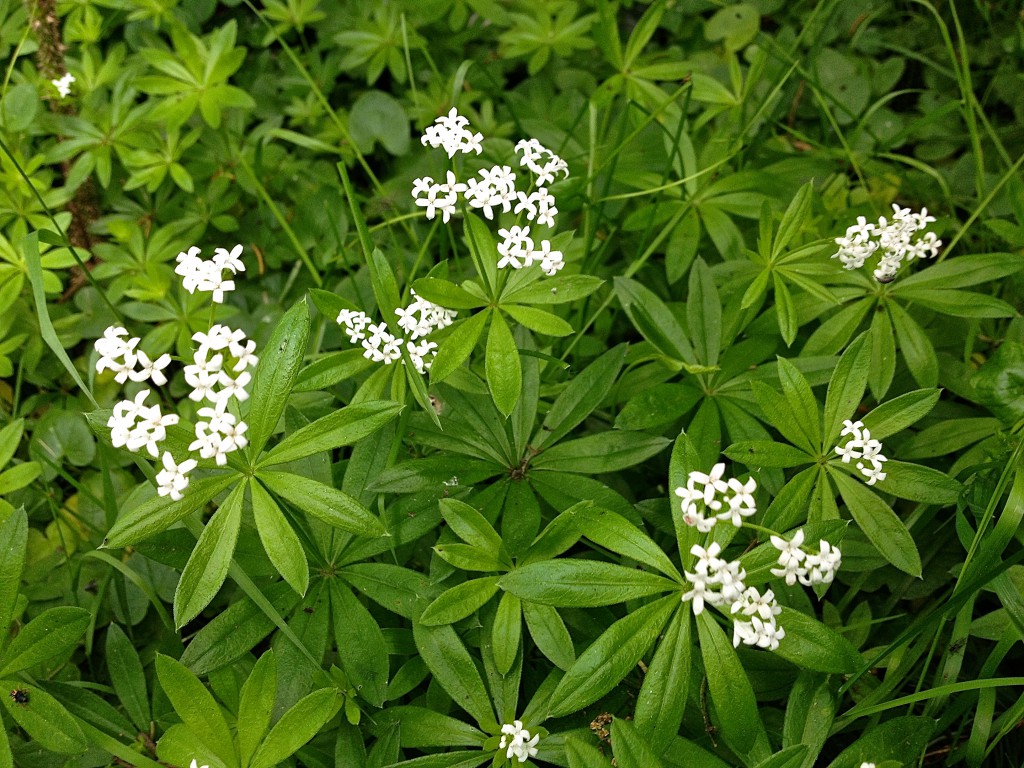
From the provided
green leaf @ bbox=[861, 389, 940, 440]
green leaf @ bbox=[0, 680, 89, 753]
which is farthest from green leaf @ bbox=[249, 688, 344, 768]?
green leaf @ bbox=[861, 389, 940, 440]

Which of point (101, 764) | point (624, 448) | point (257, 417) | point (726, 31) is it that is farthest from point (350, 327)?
point (726, 31)

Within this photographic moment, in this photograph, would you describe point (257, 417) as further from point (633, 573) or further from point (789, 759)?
point (789, 759)

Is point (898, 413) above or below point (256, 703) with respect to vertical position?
above

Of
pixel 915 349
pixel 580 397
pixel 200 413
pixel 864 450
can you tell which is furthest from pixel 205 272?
pixel 915 349

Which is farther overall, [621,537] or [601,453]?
[601,453]

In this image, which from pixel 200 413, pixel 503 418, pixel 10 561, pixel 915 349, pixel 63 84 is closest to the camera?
pixel 200 413

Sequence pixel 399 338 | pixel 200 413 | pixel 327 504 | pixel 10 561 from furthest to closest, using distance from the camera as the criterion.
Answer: pixel 399 338, pixel 10 561, pixel 327 504, pixel 200 413

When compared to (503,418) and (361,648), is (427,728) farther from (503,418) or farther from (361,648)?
(503,418)

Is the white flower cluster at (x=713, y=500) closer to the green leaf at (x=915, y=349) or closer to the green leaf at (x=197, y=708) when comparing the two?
the green leaf at (x=915, y=349)
